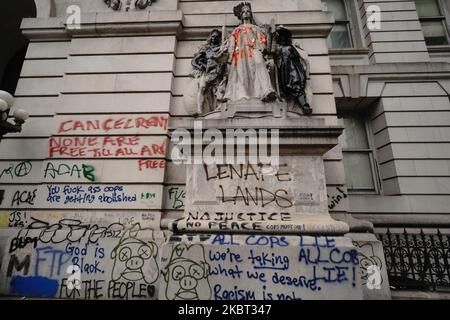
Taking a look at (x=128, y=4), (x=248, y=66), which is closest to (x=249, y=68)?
(x=248, y=66)

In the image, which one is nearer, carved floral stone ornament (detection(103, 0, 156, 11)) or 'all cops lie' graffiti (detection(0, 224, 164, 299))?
'all cops lie' graffiti (detection(0, 224, 164, 299))

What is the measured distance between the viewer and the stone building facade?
19.9 feet

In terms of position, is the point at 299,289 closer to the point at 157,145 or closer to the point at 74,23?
the point at 157,145

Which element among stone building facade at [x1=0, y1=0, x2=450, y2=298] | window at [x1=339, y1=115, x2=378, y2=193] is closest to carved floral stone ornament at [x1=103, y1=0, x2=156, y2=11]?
stone building facade at [x1=0, y1=0, x2=450, y2=298]

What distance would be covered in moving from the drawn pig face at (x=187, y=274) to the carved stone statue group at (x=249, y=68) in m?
3.32

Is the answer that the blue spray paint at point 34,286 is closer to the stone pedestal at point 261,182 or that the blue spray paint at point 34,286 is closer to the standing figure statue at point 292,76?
the stone pedestal at point 261,182

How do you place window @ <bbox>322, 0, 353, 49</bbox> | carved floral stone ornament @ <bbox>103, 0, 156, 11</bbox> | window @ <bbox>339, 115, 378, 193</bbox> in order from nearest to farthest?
carved floral stone ornament @ <bbox>103, 0, 156, 11</bbox>, window @ <bbox>339, 115, 378, 193</bbox>, window @ <bbox>322, 0, 353, 49</bbox>

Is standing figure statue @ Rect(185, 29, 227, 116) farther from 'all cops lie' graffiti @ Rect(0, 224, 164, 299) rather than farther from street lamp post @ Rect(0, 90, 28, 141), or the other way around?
street lamp post @ Rect(0, 90, 28, 141)

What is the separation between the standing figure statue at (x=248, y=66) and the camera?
5734 mm

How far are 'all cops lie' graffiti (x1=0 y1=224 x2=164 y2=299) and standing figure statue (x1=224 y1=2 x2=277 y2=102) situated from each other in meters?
Answer: 3.77

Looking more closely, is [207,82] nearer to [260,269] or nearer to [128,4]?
[128,4]
